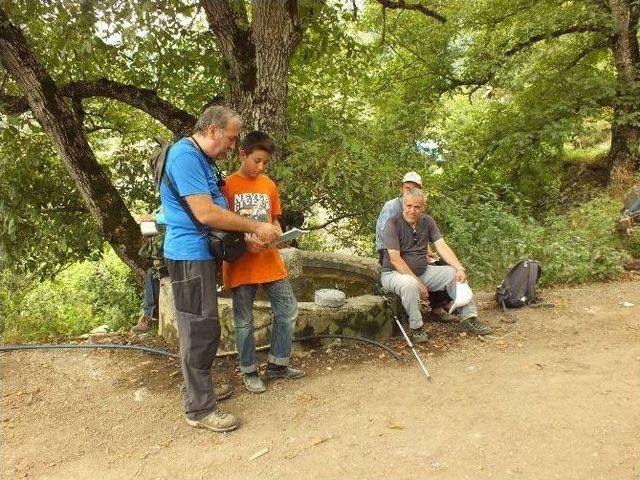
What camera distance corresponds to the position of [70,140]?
19.4 feet

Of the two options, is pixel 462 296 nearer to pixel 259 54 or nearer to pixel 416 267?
pixel 416 267

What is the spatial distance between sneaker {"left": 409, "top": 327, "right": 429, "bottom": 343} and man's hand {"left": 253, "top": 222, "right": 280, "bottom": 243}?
1.97 meters

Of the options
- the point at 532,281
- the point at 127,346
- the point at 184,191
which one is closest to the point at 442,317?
the point at 532,281

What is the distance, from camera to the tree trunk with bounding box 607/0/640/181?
980cm

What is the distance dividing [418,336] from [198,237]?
7.83ft

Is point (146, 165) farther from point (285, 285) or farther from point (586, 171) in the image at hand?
point (586, 171)

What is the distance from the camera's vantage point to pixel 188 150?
3033 mm

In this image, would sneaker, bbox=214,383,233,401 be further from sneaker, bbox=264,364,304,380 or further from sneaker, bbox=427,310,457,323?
sneaker, bbox=427,310,457,323

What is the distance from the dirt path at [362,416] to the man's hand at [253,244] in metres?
1.10

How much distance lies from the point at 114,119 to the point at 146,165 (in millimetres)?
995

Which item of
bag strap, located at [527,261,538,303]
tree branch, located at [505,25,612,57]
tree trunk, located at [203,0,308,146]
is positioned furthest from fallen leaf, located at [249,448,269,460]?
tree branch, located at [505,25,612,57]

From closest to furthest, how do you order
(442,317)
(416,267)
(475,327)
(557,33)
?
1. (475,327)
2. (416,267)
3. (442,317)
4. (557,33)

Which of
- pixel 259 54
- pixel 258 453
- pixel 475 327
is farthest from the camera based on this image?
pixel 259 54

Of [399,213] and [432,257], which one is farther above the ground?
[399,213]
